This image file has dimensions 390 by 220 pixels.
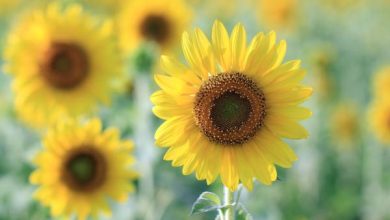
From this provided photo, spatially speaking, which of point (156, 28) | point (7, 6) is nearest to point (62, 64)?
point (156, 28)

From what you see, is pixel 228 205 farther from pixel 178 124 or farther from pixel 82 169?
pixel 82 169

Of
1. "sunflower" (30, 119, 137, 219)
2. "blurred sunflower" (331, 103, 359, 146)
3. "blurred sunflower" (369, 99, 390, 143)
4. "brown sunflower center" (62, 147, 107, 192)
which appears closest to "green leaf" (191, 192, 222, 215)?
"sunflower" (30, 119, 137, 219)

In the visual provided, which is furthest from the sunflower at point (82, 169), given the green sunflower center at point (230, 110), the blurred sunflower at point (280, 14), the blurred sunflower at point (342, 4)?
the blurred sunflower at point (342, 4)

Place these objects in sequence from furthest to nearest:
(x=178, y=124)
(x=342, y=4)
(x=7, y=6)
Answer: (x=342, y=4), (x=7, y=6), (x=178, y=124)

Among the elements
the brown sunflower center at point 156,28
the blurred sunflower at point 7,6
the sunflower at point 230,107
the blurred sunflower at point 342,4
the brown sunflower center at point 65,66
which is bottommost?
the sunflower at point 230,107

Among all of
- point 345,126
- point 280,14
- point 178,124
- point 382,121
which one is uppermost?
point 280,14

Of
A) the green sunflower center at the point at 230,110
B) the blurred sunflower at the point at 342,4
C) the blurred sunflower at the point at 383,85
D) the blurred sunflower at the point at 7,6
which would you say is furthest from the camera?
the blurred sunflower at the point at 342,4

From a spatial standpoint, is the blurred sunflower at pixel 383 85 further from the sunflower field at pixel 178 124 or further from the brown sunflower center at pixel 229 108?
the brown sunflower center at pixel 229 108

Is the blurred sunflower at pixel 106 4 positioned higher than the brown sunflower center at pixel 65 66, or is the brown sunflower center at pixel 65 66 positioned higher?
the blurred sunflower at pixel 106 4
